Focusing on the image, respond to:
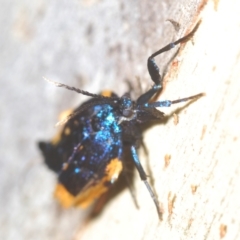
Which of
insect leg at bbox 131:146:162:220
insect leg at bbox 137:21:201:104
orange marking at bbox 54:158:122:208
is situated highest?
insect leg at bbox 137:21:201:104

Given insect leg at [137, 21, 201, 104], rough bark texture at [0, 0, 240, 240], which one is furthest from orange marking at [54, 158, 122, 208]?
insect leg at [137, 21, 201, 104]

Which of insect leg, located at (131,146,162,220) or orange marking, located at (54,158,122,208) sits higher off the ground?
orange marking, located at (54,158,122,208)

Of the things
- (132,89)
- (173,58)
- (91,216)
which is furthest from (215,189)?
(91,216)

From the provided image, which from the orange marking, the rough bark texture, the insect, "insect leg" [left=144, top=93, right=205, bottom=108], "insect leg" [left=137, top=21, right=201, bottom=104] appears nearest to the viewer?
the rough bark texture

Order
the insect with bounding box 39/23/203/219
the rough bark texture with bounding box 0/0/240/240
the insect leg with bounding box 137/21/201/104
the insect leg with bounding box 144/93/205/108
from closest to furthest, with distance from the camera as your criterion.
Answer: the rough bark texture with bounding box 0/0/240/240 < the insect leg with bounding box 144/93/205/108 < the insect leg with bounding box 137/21/201/104 < the insect with bounding box 39/23/203/219

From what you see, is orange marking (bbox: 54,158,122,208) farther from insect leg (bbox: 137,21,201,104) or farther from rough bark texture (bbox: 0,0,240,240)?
insect leg (bbox: 137,21,201,104)

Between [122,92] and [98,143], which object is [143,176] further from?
[122,92]

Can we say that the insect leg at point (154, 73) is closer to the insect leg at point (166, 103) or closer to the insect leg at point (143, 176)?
the insect leg at point (166, 103)
